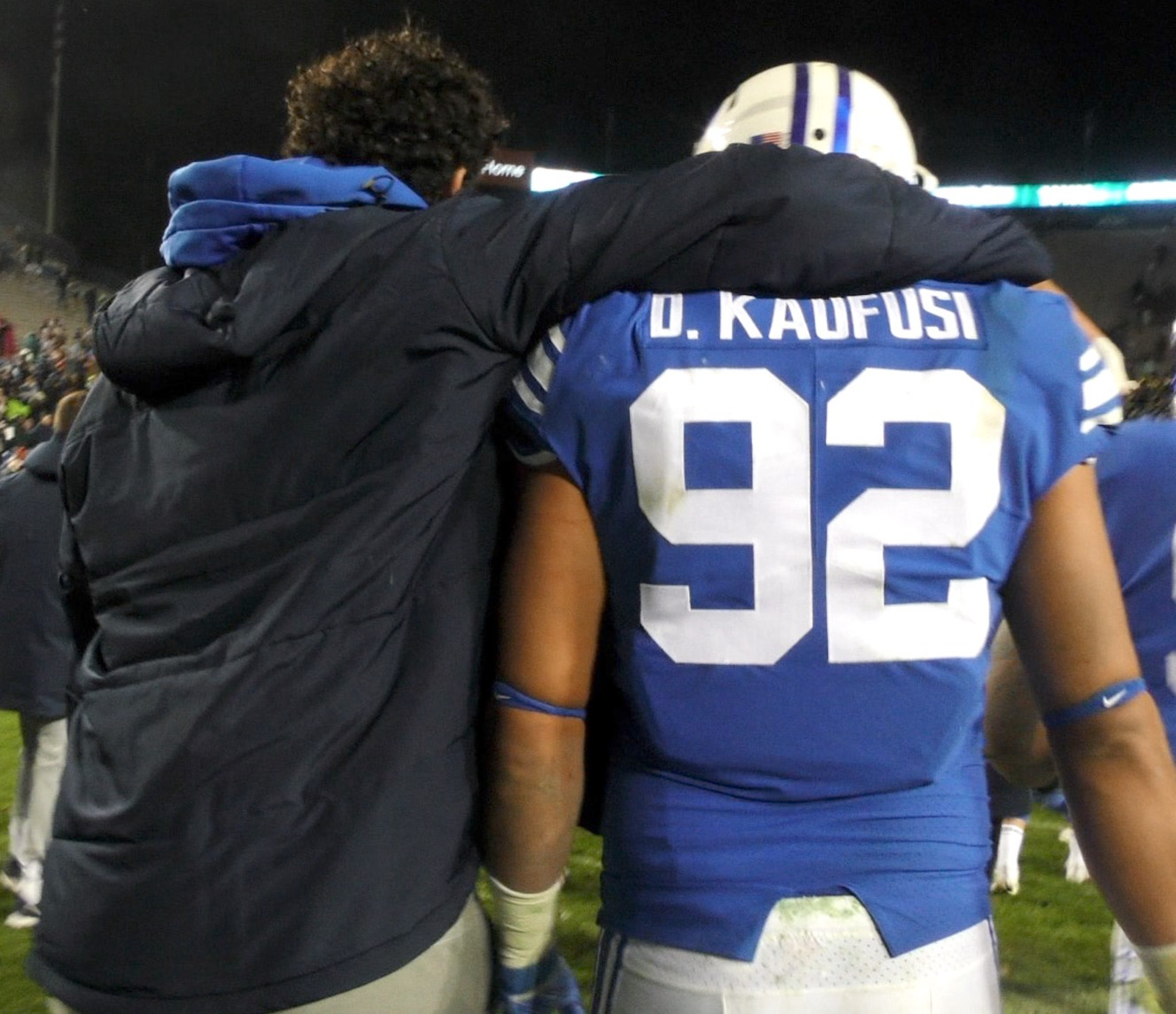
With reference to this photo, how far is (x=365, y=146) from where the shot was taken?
4.51ft

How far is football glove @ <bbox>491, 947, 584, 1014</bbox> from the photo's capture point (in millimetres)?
1260

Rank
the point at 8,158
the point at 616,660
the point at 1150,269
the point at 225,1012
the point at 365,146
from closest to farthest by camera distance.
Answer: the point at 225,1012 → the point at 616,660 → the point at 365,146 → the point at 1150,269 → the point at 8,158

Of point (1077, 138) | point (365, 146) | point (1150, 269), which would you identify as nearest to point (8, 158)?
point (1077, 138)

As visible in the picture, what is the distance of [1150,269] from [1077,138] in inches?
109

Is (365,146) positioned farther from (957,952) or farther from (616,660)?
(957,952)

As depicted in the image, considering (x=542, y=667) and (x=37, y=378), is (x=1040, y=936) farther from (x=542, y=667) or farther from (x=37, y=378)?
(x=37, y=378)

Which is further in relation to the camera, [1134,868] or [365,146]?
[365,146]

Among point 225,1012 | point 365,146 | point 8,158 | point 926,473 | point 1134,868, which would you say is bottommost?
point 8,158

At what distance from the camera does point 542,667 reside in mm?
1191

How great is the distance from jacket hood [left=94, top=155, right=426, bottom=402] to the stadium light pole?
71.9 ft

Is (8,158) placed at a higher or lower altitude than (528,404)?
lower

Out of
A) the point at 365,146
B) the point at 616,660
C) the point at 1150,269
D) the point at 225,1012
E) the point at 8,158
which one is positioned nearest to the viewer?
the point at 225,1012

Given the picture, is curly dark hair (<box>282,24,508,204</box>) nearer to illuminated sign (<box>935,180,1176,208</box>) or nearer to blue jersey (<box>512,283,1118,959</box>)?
blue jersey (<box>512,283,1118,959</box>)

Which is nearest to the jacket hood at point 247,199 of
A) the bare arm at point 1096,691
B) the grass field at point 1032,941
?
the bare arm at point 1096,691
